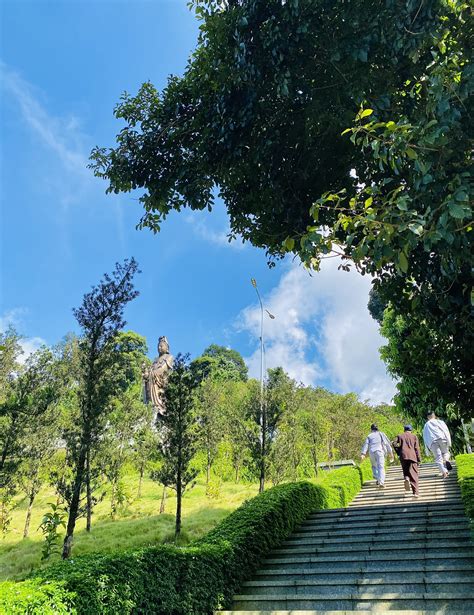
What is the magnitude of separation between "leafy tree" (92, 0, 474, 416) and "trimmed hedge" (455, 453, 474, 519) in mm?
1416

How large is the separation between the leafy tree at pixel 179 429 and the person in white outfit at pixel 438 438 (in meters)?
6.58

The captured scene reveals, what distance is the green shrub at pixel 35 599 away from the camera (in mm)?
3297

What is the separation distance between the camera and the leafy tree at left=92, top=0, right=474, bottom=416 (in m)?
4.26

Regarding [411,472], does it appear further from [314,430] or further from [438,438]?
[314,430]

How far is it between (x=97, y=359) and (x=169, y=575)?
6720 mm

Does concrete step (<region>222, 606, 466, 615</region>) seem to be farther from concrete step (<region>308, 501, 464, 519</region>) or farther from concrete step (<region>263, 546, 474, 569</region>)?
concrete step (<region>308, 501, 464, 519</region>)

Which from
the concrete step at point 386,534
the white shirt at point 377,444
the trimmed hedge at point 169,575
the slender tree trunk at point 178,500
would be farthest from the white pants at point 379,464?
the slender tree trunk at point 178,500

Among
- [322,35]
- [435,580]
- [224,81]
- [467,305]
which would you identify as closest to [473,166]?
[467,305]

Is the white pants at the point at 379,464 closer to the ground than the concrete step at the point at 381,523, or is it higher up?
higher up

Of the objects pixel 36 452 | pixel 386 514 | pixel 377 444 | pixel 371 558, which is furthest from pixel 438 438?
pixel 36 452

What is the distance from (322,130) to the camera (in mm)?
7668

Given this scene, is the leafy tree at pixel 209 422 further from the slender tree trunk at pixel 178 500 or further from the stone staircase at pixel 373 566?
the stone staircase at pixel 373 566

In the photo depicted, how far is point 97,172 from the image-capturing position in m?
8.72

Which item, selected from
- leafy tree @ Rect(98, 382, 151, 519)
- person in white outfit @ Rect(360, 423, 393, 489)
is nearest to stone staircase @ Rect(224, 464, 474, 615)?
person in white outfit @ Rect(360, 423, 393, 489)
